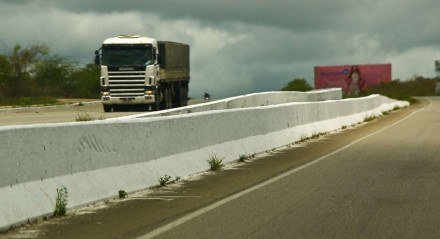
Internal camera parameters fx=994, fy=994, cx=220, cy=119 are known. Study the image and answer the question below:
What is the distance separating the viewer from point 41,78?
9062cm

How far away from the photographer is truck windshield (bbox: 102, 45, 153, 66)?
44.5 meters

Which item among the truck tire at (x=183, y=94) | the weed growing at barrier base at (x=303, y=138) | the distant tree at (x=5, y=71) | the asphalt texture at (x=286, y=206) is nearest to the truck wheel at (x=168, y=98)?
the truck tire at (x=183, y=94)

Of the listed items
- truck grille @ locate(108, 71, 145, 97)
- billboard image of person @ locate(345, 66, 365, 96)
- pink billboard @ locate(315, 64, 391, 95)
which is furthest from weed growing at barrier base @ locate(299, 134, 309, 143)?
pink billboard @ locate(315, 64, 391, 95)

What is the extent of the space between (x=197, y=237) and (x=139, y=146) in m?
4.96

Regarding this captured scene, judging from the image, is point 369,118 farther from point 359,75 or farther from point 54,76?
point 359,75

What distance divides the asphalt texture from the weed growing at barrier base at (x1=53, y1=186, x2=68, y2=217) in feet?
0.45

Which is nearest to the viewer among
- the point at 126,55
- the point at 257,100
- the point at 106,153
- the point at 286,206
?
the point at 286,206

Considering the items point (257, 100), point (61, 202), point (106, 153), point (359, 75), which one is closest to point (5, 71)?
point (257, 100)

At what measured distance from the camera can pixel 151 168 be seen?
48.2 ft

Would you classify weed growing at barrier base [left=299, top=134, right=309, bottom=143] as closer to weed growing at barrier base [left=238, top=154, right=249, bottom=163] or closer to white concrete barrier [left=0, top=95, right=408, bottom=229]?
white concrete barrier [left=0, top=95, right=408, bottom=229]

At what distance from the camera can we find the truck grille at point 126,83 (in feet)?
149

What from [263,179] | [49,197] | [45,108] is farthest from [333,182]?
[45,108]

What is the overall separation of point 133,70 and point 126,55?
0.82m

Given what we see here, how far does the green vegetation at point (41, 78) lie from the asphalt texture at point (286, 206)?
177ft
